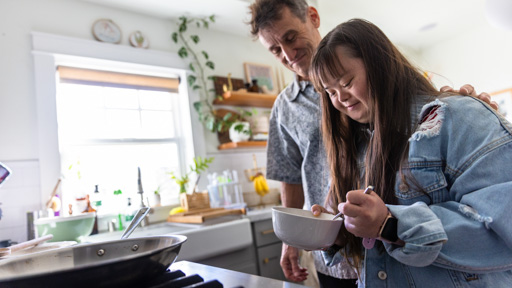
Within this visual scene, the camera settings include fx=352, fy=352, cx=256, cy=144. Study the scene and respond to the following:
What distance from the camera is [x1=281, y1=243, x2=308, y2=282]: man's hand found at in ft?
4.24

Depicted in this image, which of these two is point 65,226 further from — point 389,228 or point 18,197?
point 389,228

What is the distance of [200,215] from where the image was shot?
2.17 m

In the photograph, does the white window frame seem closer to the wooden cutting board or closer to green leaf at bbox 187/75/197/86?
green leaf at bbox 187/75/197/86

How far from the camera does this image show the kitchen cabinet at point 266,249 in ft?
7.55

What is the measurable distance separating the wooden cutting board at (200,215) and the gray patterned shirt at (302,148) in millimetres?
750

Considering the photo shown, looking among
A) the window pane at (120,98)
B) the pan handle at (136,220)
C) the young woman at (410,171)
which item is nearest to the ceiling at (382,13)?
the window pane at (120,98)

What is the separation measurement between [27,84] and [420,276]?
2.53 metres

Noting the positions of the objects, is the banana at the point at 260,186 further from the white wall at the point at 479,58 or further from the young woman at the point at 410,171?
the white wall at the point at 479,58

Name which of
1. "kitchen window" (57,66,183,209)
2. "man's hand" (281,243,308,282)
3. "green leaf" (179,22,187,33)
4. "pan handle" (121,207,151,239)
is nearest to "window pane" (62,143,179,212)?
"kitchen window" (57,66,183,209)

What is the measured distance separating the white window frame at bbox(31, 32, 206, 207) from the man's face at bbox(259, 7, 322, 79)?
1724 millimetres

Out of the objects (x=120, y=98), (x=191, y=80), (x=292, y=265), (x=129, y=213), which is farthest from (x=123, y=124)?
(x=292, y=265)

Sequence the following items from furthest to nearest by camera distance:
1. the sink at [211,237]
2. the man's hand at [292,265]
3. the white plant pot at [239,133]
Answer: the white plant pot at [239,133] < the sink at [211,237] < the man's hand at [292,265]

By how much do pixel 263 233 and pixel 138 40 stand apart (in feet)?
5.95

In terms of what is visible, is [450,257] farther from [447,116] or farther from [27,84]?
[27,84]
